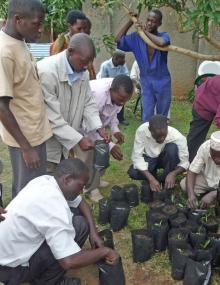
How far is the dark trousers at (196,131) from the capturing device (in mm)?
3742

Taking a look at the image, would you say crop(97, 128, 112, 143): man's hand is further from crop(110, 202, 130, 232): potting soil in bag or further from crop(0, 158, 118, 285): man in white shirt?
crop(0, 158, 118, 285): man in white shirt

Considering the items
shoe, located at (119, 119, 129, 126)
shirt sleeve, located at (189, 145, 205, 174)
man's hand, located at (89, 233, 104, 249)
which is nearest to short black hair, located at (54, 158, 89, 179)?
man's hand, located at (89, 233, 104, 249)

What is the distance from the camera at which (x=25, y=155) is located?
249cm

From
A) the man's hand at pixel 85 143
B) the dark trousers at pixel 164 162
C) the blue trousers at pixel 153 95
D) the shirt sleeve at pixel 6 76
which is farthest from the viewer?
the blue trousers at pixel 153 95

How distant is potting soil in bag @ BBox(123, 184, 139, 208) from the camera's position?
343cm

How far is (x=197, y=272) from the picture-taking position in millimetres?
2404

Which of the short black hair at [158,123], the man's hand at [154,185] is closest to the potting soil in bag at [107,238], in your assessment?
the man's hand at [154,185]

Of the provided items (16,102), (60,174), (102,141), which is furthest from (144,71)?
(60,174)

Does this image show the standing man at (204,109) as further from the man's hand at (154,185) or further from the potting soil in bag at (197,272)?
the potting soil in bag at (197,272)

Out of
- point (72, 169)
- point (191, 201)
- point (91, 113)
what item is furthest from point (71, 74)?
point (191, 201)

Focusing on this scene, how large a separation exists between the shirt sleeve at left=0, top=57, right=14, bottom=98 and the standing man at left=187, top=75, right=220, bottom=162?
1619 mm

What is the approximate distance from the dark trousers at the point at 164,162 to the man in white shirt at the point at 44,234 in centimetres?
144

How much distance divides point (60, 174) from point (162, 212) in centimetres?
114

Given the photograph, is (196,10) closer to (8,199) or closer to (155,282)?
(155,282)
